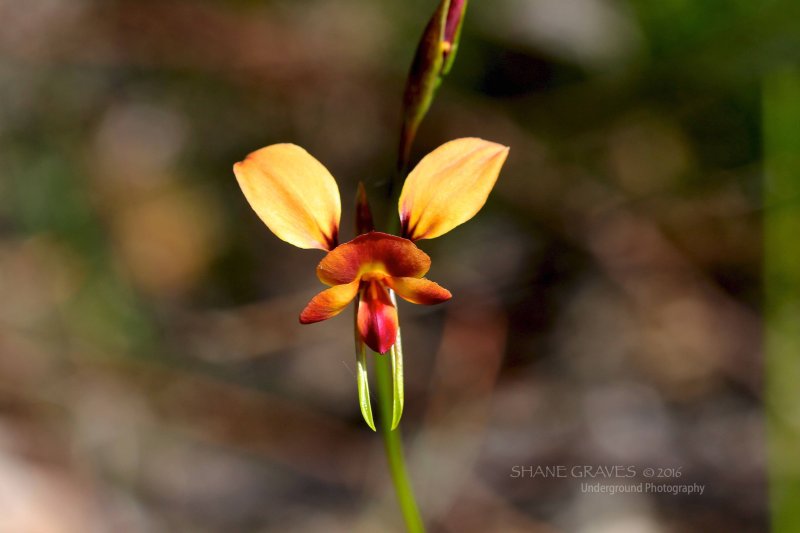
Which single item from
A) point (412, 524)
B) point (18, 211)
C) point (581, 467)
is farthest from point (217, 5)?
point (412, 524)

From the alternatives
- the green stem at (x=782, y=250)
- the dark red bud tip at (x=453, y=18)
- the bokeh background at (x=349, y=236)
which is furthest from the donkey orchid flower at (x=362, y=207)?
the green stem at (x=782, y=250)

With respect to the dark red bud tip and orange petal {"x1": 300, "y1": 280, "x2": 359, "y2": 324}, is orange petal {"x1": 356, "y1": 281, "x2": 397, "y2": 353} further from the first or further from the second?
the dark red bud tip

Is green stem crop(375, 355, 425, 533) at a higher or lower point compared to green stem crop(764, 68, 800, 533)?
lower

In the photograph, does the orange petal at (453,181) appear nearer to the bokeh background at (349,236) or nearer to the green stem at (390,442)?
the green stem at (390,442)

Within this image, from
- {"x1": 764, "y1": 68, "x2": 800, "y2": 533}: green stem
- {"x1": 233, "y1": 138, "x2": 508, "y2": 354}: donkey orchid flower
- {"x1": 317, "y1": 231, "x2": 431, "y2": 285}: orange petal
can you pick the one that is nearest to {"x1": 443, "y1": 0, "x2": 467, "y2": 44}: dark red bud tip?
{"x1": 233, "y1": 138, "x2": 508, "y2": 354}: donkey orchid flower

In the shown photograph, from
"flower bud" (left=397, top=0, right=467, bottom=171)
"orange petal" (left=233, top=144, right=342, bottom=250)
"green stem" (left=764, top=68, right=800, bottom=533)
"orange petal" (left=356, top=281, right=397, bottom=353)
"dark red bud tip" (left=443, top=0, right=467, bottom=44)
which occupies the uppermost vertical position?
"green stem" (left=764, top=68, right=800, bottom=533)

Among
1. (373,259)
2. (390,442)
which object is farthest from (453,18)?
(390,442)
